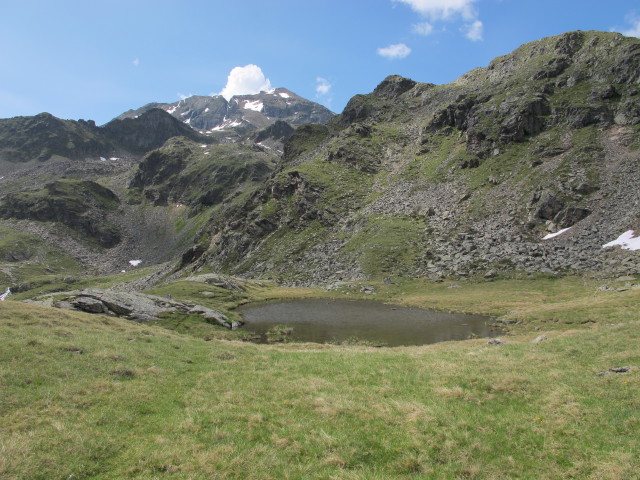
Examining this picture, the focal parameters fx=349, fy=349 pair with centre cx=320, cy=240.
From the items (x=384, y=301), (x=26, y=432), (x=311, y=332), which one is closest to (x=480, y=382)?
(x=26, y=432)

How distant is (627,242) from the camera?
215ft

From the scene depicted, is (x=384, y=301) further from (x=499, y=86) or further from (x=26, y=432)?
(x=499, y=86)

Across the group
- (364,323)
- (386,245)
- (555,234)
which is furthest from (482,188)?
(364,323)

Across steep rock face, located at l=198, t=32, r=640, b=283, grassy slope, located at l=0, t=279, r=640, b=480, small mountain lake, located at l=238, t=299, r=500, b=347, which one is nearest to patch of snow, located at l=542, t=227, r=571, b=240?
steep rock face, located at l=198, t=32, r=640, b=283

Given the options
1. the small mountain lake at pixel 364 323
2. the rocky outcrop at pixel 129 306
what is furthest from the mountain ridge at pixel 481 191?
the rocky outcrop at pixel 129 306

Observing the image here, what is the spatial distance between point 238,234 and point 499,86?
127829 millimetres

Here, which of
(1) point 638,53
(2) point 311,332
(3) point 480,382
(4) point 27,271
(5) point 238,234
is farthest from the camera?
(4) point 27,271

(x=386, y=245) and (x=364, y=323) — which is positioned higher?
(x=386, y=245)

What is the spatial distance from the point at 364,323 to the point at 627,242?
53.8m

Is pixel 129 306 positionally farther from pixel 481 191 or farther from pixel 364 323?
pixel 481 191

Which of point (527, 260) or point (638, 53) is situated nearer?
point (527, 260)

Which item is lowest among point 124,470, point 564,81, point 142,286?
point 142,286

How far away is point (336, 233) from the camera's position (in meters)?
119

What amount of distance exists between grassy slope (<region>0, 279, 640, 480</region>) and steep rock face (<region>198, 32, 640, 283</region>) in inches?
2210
